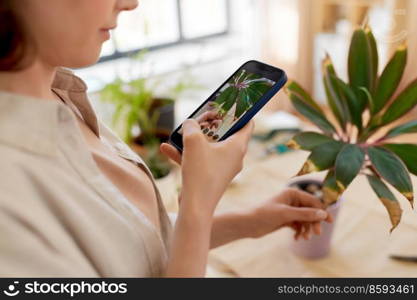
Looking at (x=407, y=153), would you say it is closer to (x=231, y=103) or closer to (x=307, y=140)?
(x=307, y=140)

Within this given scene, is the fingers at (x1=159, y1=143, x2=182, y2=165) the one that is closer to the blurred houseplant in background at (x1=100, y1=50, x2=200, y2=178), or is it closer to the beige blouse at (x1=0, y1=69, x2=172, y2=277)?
the beige blouse at (x1=0, y1=69, x2=172, y2=277)

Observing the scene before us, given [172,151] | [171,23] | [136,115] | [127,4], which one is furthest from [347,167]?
[171,23]

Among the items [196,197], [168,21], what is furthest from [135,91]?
[168,21]

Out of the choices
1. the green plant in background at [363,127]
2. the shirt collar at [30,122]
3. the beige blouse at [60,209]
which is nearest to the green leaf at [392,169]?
the green plant in background at [363,127]

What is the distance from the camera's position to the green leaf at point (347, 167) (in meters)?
0.66

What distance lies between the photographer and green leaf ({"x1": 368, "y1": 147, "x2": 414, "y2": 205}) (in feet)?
2.08

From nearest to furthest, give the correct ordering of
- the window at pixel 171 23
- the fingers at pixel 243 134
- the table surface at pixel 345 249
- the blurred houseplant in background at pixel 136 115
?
1. the fingers at pixel 243 134
2. the table surface at pixel 345 249
3. the blurred houseplant in background at pixel 136 115
4. the window at pixel 171 23

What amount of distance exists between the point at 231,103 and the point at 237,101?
0.4 inches

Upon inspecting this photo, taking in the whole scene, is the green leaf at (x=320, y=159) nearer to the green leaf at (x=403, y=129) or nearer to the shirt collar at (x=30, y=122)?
the green leaf at (x=403, y=129)

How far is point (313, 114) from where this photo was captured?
0.78 meters

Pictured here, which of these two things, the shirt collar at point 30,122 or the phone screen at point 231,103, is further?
the phone screen at point 231,103

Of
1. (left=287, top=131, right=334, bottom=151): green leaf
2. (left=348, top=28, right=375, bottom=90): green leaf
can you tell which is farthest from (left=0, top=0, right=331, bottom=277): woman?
(left=348, top=28, right=375, bottom=90): green leaf

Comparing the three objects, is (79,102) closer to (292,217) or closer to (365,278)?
(292,217)

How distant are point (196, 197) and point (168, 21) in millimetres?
2760
